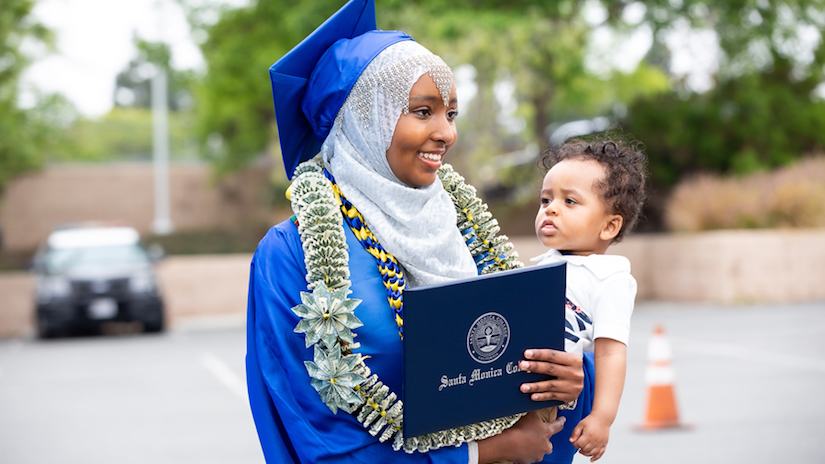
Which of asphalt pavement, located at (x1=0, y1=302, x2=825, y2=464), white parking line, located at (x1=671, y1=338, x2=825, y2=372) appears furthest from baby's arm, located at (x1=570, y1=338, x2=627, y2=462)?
white parking line, located at (x1=671, y1=338, x2=825, y2=372)

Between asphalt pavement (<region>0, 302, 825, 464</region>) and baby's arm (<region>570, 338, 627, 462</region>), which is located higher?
baby's arm (<region>570, 338, 627, 462</region>)

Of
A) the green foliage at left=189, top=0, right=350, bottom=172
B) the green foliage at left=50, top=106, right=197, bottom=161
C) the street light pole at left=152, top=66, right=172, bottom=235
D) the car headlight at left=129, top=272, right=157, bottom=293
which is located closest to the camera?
the car headlight at left=129, top=272, right=157, bottom=293

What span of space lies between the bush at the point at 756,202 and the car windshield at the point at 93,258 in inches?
408

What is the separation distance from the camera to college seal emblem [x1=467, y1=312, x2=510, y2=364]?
1950 mm

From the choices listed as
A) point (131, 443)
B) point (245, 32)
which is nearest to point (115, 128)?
point (245, 32)

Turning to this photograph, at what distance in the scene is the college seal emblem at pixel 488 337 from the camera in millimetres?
1950

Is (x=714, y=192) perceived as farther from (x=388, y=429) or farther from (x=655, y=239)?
(x=388, y=429)

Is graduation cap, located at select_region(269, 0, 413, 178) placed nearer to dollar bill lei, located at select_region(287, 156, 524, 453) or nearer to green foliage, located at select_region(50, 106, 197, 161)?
dollar bill lei, located at select_region(287, 156, 524, 453)

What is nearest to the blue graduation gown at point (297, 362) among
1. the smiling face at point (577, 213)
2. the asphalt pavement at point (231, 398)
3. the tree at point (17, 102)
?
the smiling face at point (577, 213)

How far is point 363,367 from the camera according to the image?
2016 millimetres

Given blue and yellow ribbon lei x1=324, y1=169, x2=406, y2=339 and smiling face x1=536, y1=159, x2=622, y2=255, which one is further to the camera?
smiling face x1=536, y1=159, x2=622, y2=255

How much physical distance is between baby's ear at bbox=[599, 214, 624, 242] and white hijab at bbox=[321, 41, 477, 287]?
1.65 ft

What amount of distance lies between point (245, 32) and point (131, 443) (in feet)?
44.3

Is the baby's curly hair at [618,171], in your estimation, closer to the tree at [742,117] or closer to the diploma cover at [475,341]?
the diploma cover at [475,341]
